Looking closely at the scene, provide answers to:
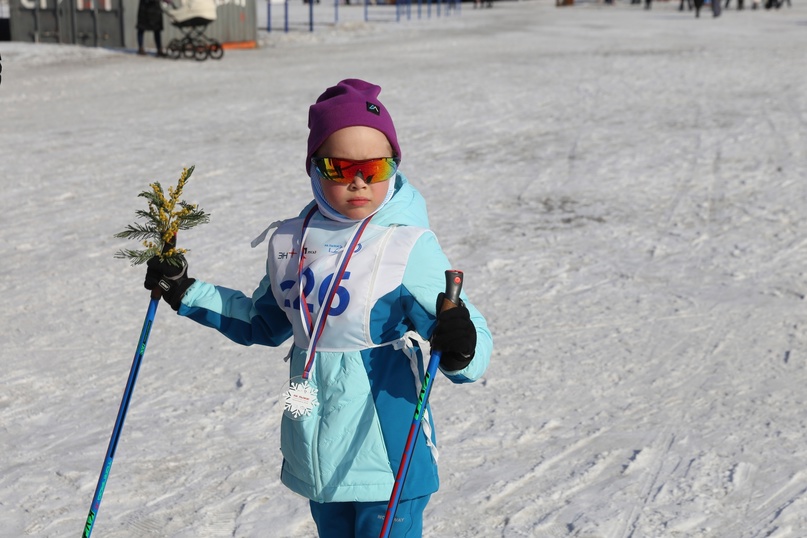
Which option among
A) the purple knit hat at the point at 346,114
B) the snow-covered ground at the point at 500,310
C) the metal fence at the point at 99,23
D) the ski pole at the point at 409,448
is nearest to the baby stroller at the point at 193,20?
the metal fence at the point at 99,23

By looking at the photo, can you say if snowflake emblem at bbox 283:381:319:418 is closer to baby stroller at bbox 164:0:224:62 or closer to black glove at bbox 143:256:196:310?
black glove at bbox 143:256:196:310

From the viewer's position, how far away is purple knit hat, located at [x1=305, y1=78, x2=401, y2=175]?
2469 millimetres

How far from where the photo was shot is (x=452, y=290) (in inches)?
91.0

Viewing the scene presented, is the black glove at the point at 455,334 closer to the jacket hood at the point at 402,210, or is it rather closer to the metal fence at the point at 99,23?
the jacket hood at the point at 402,210

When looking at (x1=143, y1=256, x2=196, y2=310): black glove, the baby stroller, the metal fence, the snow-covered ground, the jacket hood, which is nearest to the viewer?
the jacket hood

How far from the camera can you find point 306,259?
254cm

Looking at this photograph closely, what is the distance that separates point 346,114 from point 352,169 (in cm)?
13

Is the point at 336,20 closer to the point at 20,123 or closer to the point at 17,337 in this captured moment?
the point at 20,123

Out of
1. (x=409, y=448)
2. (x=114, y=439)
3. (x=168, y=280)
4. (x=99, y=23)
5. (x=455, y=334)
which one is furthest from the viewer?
(x=99, y=23)

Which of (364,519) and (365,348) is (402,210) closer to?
(365,348)

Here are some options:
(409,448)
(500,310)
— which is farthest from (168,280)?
(500,310)

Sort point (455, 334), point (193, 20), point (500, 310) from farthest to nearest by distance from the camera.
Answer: point (193, 20)
point (500, 310)
point (455, 334)

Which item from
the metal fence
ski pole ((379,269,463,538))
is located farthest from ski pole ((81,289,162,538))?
the metal fence

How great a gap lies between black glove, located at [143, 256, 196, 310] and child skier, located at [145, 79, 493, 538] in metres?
0.25
